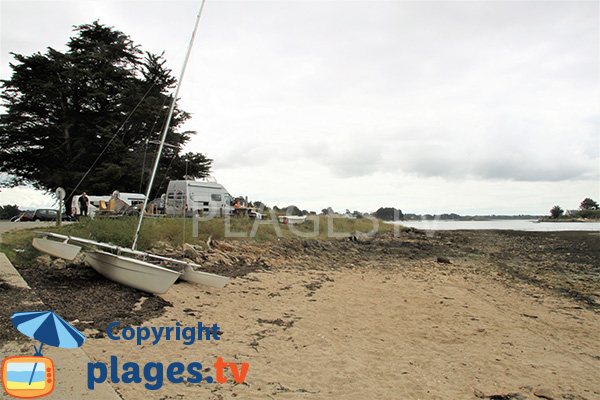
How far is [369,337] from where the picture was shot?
762 cm

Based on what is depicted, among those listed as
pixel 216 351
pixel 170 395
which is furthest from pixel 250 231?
pixel 170 395

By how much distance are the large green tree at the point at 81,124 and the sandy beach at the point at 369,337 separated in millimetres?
21534

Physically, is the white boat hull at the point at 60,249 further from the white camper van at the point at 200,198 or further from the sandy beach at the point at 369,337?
the white camper van at the point at 200,198

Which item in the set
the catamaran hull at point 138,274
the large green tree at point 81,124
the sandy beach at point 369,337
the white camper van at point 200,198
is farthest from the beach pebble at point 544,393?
the large green tree at point 81,124

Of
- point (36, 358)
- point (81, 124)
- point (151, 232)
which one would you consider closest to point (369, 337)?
point (36, 358)

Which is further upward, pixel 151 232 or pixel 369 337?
pixel 151 232

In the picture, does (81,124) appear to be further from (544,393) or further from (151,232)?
(544,393)

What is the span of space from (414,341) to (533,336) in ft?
8.60

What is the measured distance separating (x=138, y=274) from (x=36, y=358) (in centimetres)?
569

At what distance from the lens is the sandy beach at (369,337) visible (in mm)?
5523

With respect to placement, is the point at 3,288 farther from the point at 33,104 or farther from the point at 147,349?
the point at 33,104

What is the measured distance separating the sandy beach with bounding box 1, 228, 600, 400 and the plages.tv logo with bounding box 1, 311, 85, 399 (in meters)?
1.32

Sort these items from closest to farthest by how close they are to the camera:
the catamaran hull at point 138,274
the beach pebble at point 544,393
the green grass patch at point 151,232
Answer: the beach pebble at point 544,393
the catamaran hull at point 138,274
the green grass patch at point 151,232

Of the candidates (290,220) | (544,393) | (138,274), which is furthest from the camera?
(290,220)
